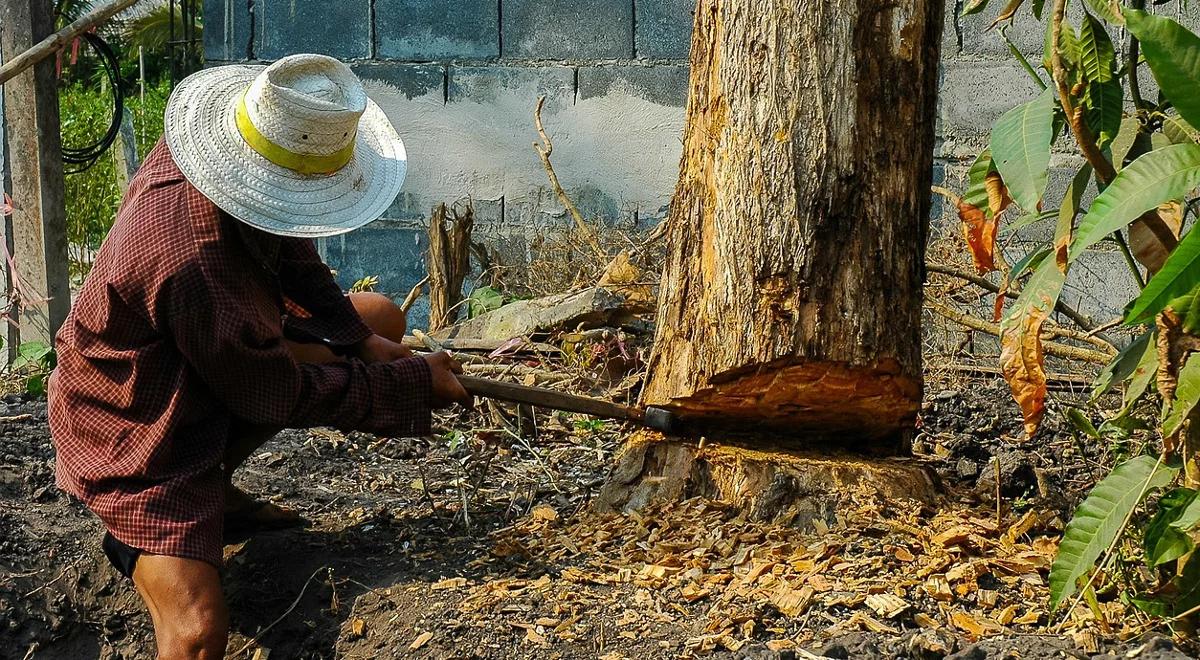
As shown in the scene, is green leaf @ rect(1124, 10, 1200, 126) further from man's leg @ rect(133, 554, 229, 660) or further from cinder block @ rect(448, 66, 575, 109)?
cinder block @ rect(448, 66, 575, 109)

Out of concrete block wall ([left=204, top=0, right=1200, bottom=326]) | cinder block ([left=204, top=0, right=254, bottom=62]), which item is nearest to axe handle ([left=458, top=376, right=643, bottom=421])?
concrete block wall ([left=204, top=0, right=1200, bottom=326])

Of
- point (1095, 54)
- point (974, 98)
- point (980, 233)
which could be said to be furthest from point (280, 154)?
point (974, 98)

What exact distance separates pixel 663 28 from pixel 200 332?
384 centimetres

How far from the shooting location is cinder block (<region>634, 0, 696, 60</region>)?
5891 mm

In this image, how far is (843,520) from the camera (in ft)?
9.49

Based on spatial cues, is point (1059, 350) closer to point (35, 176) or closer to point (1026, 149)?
point (1026, 149)

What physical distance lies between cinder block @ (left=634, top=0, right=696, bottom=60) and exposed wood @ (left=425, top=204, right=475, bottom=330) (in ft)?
4.29

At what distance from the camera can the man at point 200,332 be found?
8.45ft

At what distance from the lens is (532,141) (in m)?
6.09

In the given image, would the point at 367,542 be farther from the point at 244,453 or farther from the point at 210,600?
the point at 210,600

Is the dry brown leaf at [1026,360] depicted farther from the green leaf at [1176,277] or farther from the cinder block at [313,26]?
the cinder block at [313,26]

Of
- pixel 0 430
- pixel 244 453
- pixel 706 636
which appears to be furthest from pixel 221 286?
pixel 0 430

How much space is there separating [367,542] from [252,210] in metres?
1.08

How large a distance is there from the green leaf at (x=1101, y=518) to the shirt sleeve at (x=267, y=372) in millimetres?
1480
